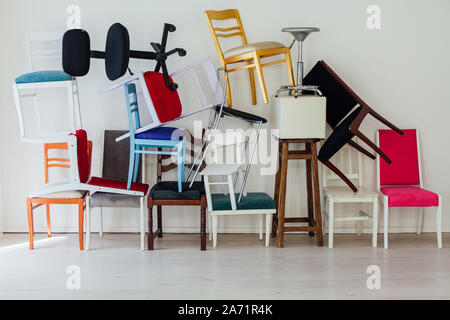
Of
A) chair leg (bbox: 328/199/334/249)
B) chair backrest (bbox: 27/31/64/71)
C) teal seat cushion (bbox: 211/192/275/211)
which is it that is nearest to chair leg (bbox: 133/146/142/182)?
teal seat cushion (bbox: 211/192/275/211)

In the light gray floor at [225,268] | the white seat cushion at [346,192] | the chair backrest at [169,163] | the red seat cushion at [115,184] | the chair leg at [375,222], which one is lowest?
the light gray floor at [225,268]

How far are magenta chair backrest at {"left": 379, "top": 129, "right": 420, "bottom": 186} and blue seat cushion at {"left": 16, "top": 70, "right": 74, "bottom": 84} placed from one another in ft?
9.08

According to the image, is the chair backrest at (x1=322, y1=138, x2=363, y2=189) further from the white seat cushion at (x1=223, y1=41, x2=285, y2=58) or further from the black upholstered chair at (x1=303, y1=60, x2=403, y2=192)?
the white seat cushion at (x1=223, y1=41, x2=285, y2=58)

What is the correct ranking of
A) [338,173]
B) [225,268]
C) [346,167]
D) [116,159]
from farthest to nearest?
[346,167] → [116,159] → [338,173] → [225,268]

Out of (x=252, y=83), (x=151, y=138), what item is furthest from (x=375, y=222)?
(x=151, y=138)

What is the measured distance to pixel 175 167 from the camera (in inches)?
178

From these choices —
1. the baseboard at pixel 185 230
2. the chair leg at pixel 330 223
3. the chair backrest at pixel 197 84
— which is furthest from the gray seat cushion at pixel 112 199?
the chair leg at pixel 330 223

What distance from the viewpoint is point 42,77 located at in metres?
4.16

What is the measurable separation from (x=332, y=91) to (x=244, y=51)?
82cm

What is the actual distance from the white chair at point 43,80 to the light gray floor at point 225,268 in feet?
3.41

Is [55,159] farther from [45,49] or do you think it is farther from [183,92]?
[183,92]

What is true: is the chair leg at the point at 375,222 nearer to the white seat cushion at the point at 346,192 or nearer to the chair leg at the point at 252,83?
the white seat cushion at the point at 346,192

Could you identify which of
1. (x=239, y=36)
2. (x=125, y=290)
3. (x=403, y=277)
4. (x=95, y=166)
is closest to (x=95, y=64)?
(x=95, y=166)

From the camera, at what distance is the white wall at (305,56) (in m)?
4.46
